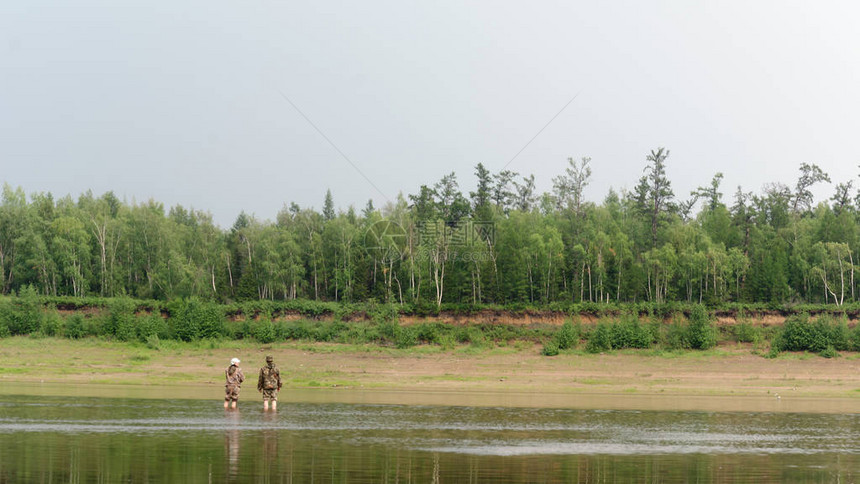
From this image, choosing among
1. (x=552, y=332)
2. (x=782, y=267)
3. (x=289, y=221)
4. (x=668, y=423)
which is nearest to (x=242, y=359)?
(x=552, y=332)

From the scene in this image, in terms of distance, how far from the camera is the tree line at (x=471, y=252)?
8038 centimetres

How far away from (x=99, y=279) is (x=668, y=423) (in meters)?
76.8

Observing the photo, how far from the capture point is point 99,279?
92.6 meters

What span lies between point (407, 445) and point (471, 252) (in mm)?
60196

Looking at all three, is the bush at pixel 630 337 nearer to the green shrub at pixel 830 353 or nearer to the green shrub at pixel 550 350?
the green shrub at pixel 550 350

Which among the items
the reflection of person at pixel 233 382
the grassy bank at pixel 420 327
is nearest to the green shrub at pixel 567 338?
the grassy bank at pixel 420 327

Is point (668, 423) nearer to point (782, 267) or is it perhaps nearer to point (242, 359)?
point (242, 359)

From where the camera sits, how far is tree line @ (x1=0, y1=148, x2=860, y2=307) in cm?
8038

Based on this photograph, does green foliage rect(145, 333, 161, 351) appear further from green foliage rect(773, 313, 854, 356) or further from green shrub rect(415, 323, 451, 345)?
green foliage rect(773, 313, 854, 356)

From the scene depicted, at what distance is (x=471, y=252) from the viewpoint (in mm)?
81750

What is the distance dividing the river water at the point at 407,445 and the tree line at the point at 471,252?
4569 cm

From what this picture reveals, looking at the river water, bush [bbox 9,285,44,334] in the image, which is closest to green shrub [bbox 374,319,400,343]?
bush [bbox 9,285,44,334]

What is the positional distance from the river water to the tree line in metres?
45.7

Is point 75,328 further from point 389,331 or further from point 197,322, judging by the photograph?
point 389,331
